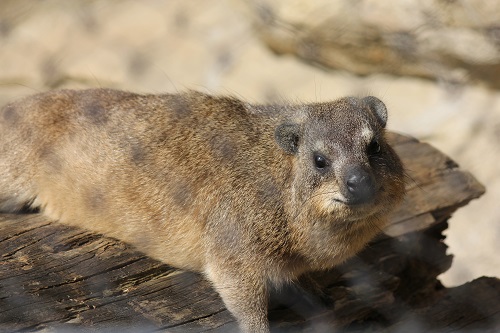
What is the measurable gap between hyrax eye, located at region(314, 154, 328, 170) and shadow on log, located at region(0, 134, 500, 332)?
0.76 meters

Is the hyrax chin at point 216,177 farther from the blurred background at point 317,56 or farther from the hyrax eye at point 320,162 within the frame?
the blurred background at point 317,56

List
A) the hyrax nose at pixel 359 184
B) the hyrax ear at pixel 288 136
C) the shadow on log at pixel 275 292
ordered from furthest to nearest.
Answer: the hyrax ear at pixel 288 136, the shadow on log at pixel 275 292, the hyrax nose at pixel 359 184

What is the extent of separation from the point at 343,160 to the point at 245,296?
0.82 m

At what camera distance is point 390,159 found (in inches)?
148

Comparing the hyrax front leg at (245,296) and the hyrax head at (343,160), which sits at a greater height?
the hyrax head at (343,160)

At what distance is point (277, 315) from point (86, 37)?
4017 millimetres

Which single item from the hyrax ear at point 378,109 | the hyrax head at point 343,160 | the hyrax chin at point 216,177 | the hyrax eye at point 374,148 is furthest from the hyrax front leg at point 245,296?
the hyrax ear at point 378,109

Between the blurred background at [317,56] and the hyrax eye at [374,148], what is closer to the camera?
the hyrax eye at [374,148]

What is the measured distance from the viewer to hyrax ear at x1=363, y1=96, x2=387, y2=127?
3871mm

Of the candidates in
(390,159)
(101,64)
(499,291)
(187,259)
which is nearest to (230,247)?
(187,259)

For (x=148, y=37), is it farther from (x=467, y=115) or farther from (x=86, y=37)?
(x=467, y=115)

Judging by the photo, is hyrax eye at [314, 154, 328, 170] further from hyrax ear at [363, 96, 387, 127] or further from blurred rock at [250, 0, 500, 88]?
blurred rock at [250, 0, 500, 88]

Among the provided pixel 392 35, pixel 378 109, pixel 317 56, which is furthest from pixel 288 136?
pixel 317 56

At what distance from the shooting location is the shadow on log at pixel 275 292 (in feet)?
11.4
